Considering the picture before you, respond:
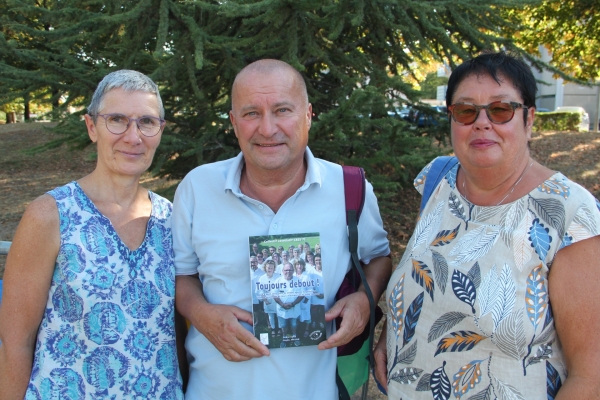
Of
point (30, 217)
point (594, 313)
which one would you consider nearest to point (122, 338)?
point (30, 217)

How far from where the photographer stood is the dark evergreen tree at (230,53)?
4855 millimetres

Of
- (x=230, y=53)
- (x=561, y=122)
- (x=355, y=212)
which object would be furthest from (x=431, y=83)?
(x=355, y=212)

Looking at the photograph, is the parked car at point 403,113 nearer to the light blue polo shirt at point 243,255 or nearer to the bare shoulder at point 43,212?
the light blue polo shirt at point 243,255

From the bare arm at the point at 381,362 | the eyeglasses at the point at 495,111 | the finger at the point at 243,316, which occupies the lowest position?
the bare arm at the point at 381,362

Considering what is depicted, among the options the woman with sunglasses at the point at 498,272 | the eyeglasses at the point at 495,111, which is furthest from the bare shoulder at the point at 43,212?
the eyeglasses at the point at 495,111

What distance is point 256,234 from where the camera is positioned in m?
2.22

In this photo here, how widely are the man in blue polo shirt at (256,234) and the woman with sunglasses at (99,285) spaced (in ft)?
0.48

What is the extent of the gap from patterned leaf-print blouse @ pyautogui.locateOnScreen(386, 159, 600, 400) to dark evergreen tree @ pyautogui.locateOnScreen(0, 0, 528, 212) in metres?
2.75

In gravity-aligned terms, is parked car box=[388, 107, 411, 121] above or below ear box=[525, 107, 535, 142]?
above

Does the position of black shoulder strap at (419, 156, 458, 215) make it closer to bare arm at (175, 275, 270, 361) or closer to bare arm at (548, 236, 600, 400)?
bare arm at (548, 236, 600, 400)

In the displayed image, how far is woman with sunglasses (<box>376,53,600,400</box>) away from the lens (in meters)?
1.67

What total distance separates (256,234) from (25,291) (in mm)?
956

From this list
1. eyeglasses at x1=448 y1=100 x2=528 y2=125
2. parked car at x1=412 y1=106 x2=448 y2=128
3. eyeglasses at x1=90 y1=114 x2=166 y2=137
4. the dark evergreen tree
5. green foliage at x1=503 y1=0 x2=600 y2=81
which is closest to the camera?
eyeglasses at x1=448 y1=100 x2=528 y2=125

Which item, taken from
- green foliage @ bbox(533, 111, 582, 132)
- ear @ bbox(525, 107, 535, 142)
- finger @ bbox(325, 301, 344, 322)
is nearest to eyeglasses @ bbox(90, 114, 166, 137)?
finger @ bbox(325, 301, 344, 322)
